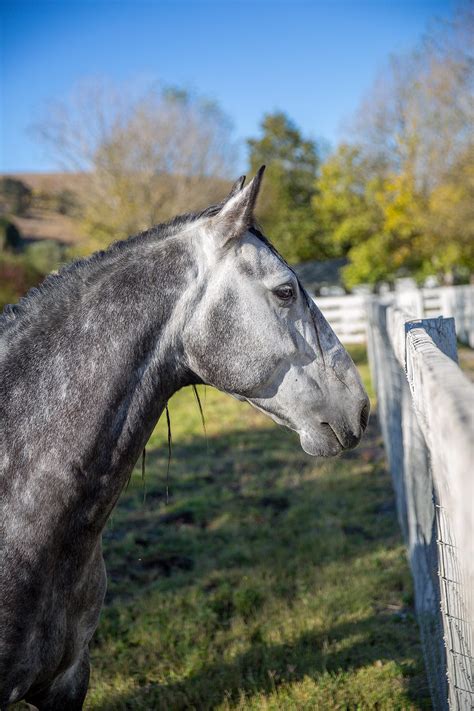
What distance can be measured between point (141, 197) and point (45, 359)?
23.8 meters

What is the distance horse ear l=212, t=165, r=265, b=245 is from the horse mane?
104 millimetres

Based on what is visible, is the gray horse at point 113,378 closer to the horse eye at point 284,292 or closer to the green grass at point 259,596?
the horse eye at point 284,292

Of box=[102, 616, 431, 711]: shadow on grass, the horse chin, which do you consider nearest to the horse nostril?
the horse chin

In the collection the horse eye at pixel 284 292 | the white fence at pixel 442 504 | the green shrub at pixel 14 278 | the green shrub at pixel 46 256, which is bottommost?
the white fence at pixel 442 504

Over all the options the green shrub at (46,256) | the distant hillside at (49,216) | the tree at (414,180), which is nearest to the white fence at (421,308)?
the tree at (414,180)

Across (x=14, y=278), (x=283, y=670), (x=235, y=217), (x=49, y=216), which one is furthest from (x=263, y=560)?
(x=49, y=216)

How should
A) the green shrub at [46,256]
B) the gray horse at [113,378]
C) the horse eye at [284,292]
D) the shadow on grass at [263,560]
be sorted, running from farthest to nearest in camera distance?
the green shrub at [46,256] < the shadow on grass at [263,560] < the horse eye at [284,292] < the gray horse at [113,378]

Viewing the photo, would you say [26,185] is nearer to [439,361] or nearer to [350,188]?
[350,188]

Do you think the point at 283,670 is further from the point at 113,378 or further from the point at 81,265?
the point at 81,265

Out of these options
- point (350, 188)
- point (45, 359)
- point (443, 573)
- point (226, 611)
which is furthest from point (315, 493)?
point (350, 188)

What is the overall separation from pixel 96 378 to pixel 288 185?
3708 centimetres

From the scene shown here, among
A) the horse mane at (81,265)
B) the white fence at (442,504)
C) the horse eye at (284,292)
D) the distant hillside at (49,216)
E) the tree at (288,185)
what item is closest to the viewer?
the white fence at (442,504)

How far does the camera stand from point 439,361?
1.65m

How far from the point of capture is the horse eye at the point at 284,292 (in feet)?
6.90
